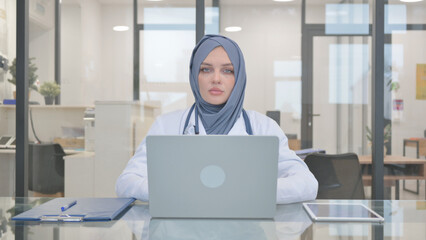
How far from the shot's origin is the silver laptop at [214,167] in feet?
3.50

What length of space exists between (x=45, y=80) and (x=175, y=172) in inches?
111

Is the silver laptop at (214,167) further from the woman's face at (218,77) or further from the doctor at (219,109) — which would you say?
the woman's face at (218,77)

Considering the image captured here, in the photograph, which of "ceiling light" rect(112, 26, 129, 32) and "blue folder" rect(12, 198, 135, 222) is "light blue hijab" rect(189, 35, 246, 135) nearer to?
"blue folder" rect(12, 198, 135, 222)

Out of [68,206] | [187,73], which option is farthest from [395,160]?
[68,206]

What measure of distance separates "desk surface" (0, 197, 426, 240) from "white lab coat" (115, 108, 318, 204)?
0.66 feet

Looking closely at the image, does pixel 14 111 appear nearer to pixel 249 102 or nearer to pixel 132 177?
pixel 249 102

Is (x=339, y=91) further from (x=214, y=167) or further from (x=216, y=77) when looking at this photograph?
(x=214, y=167)

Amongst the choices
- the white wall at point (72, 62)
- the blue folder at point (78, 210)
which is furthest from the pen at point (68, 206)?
the white wall at point (72, 62)

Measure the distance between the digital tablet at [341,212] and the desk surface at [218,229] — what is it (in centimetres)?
3

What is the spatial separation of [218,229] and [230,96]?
2.98 feet

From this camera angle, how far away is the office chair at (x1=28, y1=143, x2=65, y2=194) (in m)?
3.52

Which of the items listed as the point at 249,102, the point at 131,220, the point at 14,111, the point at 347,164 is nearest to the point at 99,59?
the point at 14,111

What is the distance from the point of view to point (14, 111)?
136 inches

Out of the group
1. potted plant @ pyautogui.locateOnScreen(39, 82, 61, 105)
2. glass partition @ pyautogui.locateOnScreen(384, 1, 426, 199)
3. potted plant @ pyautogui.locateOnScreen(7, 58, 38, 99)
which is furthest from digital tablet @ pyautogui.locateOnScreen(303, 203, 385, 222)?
potted plant @ pyautogui.locateOnScreen(7, 58, 38, 99)
